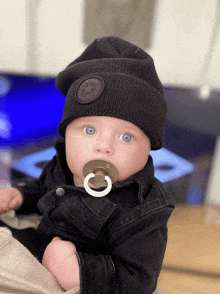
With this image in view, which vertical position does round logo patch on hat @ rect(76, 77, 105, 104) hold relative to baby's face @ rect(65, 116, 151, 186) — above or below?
above

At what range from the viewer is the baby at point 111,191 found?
53 cm

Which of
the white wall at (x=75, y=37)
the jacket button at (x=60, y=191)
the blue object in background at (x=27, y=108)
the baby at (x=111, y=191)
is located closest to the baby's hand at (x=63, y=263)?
the baby at (x=111, y=191)

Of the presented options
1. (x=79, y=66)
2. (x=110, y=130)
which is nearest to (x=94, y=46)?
(x=79, y=66)

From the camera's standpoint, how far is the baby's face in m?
0.56

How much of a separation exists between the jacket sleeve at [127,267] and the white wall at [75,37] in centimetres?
62

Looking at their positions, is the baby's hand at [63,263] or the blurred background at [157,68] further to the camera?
the blurred background at [157,68]

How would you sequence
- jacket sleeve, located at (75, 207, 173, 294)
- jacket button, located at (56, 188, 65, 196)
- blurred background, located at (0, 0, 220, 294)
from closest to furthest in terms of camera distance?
jacket sleeve, located at (75, 207, 173, 294) < jacket button, located at (56, 188, 65, 196) < blurred background, located at (0, 0, 220, 294)

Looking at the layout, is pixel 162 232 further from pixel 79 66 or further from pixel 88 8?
pixel 88 8

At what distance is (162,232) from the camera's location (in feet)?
1.95

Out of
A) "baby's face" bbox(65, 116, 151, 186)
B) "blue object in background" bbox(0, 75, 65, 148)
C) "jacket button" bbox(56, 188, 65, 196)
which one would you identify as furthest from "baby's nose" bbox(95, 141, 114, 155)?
"blue object in background" bbox(0, 75, 65, 148)

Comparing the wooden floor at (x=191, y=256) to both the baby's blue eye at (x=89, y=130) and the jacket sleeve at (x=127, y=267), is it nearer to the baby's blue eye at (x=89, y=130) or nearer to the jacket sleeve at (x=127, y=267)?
the jacket sleeve at (x=127, y=267)

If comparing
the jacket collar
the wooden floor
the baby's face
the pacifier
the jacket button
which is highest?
the baby's face

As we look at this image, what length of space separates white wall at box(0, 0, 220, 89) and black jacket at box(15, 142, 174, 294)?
0.50m

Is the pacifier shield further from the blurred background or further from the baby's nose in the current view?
the blurred background
